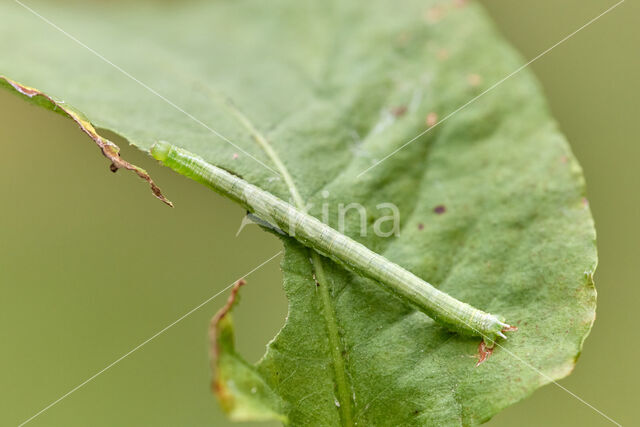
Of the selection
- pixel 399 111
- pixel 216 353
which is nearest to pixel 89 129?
pixel 216 353

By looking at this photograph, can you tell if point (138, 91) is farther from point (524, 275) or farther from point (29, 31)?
point (524, 275)

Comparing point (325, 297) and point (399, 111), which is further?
point (399, 111)

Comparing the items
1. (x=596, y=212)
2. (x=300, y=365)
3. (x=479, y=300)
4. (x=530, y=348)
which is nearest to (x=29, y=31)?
(x=300, y=365)

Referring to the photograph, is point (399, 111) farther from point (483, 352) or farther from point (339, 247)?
point (483, 352)

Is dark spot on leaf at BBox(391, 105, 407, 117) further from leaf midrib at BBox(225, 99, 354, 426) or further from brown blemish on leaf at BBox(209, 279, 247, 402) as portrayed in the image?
brown blemish on leaf at BBox(209, 279, 247, 402)

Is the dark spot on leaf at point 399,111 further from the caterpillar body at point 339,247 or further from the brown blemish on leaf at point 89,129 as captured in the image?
the brown blemish on leaf at point 89,129
